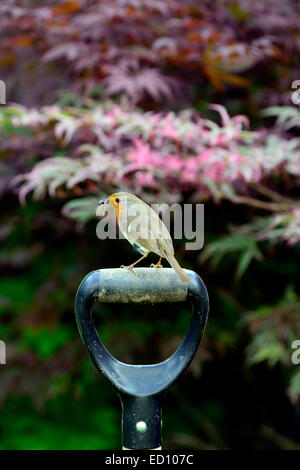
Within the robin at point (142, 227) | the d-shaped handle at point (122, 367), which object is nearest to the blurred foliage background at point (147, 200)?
the robin at point (142, 227)

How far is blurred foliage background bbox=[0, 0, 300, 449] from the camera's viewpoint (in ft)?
6.72

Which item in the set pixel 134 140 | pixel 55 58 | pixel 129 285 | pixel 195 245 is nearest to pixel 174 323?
pixel 195 245

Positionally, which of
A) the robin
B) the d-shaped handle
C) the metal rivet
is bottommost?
the metal rivet

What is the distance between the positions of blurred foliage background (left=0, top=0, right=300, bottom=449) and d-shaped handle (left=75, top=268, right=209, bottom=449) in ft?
3.17

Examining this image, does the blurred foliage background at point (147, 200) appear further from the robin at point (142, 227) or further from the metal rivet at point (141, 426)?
the metal rivet at point (141, 426)

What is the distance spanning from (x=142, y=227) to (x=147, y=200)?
2.92ft

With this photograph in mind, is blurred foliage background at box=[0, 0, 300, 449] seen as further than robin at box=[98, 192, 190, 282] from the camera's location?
Yes

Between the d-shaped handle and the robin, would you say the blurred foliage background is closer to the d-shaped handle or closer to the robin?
the robin

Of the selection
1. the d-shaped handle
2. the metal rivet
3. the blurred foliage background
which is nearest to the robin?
the d-shaped handle

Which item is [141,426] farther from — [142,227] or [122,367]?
[142,227]

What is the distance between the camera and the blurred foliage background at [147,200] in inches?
80.6

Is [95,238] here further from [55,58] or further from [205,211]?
[55,58]

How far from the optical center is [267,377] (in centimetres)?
261

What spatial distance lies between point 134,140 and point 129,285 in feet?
3.41
